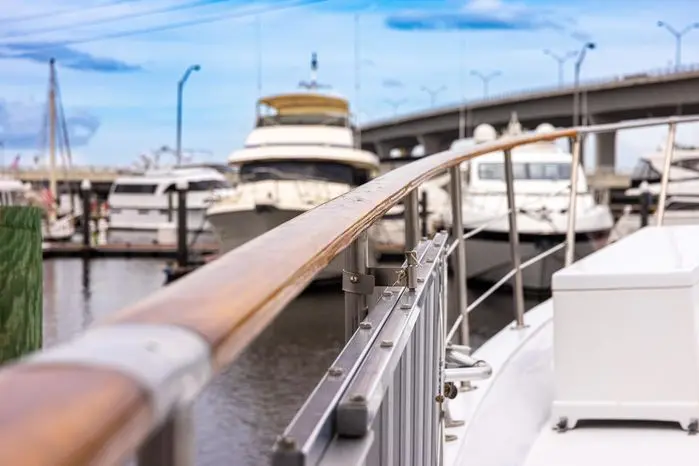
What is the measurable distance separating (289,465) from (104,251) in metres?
36.6

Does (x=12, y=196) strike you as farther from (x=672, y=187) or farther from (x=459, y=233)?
(x=459, y=233)

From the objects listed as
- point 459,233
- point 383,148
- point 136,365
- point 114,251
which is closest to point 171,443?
point 136,365

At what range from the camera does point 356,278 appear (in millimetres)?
1979

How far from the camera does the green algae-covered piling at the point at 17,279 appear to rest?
2.74 metres

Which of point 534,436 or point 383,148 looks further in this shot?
point 383,148

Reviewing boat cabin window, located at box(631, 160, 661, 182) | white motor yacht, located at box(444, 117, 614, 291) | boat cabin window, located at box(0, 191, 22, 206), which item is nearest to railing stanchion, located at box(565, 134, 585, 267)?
white motor yacht, located at box(444, 117, 614, 291)

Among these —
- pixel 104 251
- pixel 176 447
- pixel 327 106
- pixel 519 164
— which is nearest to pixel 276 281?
pixel 176 447

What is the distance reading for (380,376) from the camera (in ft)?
4.47

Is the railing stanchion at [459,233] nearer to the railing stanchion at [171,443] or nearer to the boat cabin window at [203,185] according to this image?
the railing stanchion at [171,443]

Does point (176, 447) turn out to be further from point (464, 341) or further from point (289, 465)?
point (464, 341)

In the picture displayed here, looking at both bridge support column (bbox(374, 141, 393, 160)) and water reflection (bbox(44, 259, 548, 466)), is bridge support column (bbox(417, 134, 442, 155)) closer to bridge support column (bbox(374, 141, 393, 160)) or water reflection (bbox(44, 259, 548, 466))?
bridge support column (bbox(374, 141, 393, 160))

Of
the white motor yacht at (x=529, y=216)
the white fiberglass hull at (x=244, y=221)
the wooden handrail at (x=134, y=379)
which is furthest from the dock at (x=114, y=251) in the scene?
the wooden handrail at (x=134, y=379)

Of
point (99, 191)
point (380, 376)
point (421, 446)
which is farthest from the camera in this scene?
point (99, 191)

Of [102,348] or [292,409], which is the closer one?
[102,348]
